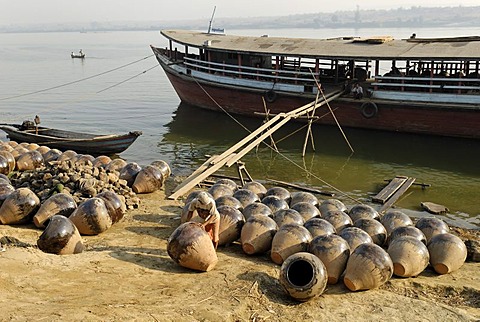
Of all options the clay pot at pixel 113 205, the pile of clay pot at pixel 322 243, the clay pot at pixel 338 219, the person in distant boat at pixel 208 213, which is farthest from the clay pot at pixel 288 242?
the clay pot at pixel 113 205

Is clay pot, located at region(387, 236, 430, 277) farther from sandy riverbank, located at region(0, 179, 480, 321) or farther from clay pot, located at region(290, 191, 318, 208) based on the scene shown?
clay pot, located at region(290, 191, 318, 208)

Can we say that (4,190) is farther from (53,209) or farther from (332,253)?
(332,253)

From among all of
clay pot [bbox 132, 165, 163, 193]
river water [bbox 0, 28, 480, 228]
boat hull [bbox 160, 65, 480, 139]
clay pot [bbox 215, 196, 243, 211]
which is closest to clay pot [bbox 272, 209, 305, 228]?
clay pot [bbox 215, 196, 243, 211]

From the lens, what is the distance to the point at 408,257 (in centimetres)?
834

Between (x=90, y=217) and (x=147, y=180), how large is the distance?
3.61 metres

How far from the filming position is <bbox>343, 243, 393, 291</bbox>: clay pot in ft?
25.2

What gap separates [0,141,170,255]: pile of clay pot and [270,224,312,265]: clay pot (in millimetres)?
3564

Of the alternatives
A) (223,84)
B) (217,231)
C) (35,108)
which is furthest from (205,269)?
(35,108)

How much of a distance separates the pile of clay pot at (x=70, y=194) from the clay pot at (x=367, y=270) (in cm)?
482

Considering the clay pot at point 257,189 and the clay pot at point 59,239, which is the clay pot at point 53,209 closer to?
the clay pot at point 59,239

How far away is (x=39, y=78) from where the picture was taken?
4766 cm

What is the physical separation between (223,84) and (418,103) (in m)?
9.61

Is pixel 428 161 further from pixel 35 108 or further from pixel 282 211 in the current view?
pixel 35 108

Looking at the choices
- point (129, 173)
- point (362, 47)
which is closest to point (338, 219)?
point (129, 173)
